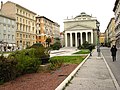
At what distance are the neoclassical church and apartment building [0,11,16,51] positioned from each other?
1927 inches

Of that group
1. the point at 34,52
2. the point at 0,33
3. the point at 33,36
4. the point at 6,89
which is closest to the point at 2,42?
the point at 0,33

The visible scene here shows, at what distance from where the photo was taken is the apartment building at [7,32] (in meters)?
65.2

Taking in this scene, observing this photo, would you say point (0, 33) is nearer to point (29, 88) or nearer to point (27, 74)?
point (27, 74)

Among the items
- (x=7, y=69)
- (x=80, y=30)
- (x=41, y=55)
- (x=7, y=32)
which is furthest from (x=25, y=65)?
(x=80, y=30)

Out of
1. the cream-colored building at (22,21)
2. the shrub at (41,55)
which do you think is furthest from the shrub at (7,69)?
the cream-colored building at (22,21)

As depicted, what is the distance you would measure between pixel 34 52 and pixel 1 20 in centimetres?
5002

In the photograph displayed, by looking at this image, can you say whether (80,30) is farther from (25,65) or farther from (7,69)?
(7,69)

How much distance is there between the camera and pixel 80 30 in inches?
4557

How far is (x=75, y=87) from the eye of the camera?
896 cm

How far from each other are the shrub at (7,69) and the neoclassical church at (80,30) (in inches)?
4111

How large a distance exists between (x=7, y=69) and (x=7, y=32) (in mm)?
59928

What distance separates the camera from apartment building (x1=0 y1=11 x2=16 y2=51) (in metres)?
65.2

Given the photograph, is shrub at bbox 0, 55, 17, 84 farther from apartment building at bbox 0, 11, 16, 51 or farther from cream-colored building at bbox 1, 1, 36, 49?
cream-colored building at bbox 1, 1, 36, 49

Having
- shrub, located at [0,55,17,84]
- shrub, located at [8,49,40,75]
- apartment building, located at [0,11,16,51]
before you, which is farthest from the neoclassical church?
shrub, located at [0,55,17,84]
